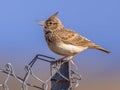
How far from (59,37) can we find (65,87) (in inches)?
106

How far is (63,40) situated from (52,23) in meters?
0.28

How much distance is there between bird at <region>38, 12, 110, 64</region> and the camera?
5840 millimetres

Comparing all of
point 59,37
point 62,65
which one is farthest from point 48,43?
point 62,65

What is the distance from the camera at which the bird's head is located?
224 inches

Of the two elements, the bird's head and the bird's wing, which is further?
the bird's wing

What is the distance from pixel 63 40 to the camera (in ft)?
20.0

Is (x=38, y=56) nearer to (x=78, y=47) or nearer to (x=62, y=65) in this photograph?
(x=62, y=65)

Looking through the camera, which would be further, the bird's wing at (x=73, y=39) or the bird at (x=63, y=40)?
the bird's wing at (x=73, y=39)

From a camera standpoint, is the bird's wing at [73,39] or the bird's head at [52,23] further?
the bird's wing at [73,39]

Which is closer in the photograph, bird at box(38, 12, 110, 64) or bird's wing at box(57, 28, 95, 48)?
bird at box(38, 12, 110, 64)

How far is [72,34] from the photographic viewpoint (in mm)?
6129

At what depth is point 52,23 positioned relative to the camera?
597 centimetres

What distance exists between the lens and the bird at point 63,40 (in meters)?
5.84

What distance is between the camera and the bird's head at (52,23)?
5700mm
